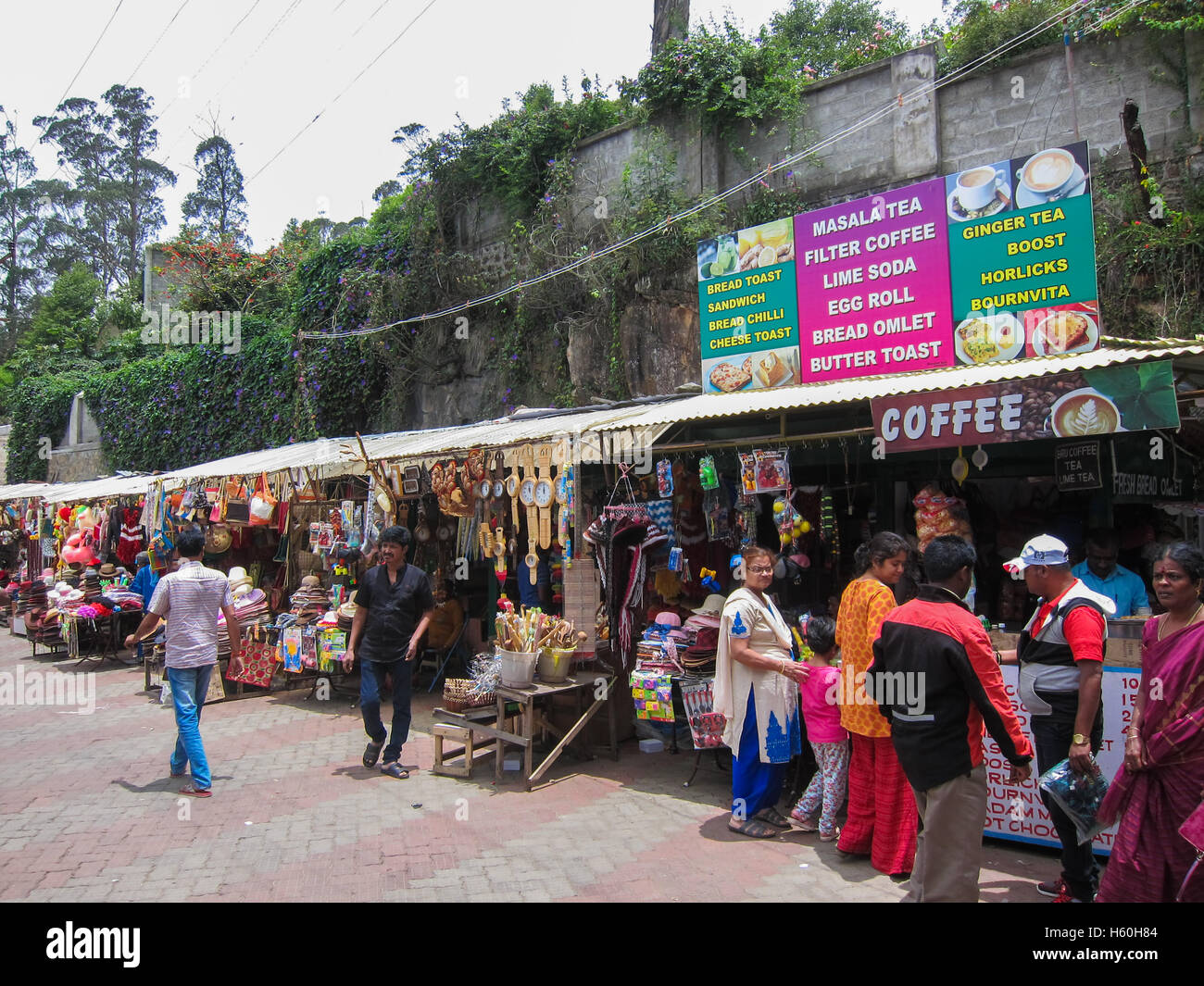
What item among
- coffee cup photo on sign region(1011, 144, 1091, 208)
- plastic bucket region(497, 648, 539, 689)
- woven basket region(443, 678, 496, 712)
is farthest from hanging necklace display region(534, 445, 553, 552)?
coffee cup photo on sign region(1011, 144, 1091, 208)

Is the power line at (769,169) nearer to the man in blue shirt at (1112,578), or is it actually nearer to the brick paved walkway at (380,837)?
the man in blue shirt at (1112,578)

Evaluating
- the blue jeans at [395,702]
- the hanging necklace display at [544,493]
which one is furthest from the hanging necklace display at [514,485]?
the blue jeans at [395,702]

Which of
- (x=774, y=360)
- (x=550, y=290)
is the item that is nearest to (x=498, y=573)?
(x=774, y=360)

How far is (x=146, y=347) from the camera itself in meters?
25.2

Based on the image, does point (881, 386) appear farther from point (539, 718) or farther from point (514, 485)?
point (539, 718)

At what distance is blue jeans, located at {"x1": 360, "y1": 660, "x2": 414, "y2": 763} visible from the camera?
6.26 m

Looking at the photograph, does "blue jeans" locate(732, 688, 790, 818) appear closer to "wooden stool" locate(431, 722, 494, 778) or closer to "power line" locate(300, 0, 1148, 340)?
"wooden stool" locate(431, 722, 494, 778)

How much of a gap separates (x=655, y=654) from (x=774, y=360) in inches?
112

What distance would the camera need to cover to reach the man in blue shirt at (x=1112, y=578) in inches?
211

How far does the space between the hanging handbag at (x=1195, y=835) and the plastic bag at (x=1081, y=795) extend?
0.58 m

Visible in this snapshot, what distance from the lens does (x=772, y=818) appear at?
16.4 ft

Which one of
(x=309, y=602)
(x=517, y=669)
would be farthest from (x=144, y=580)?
(x=517, y=669)

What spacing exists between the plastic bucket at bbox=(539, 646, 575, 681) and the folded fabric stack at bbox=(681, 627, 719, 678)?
2.98ft

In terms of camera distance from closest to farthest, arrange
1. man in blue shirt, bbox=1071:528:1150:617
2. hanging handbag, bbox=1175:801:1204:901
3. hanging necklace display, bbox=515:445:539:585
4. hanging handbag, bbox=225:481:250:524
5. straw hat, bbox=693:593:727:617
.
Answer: hanging handbag, bbox=1175:801:1204:901 < man in blue shirt, bbox=1071:528:1150:617 < straw hat, bbox=693:593:727:617 < hanging necklace display, bbox=515:445:539:585 < hanging handbag, bbox=225:481:250:524
